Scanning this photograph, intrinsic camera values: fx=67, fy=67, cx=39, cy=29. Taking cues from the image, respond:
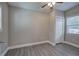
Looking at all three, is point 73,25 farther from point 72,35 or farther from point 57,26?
point 57,26

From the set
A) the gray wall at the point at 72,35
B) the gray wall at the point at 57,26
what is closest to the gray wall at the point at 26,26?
the gray wall at the point at 57,26

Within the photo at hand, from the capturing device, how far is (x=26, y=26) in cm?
431

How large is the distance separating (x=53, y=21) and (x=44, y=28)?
931 mm

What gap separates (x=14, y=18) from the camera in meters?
3.85

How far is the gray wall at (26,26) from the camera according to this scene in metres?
3.81

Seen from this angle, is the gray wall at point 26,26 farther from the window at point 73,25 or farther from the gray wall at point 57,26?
the window at point 73,25

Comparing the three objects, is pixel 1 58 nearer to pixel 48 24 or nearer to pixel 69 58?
pixel 69 58

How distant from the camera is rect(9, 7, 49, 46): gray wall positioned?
12.5ft

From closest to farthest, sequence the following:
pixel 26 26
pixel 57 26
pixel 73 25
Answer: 1. pixel 26 26
2. pixel 73 25
3. pixel 57 26

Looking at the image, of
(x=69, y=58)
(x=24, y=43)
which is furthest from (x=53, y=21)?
(x=69, y=58)

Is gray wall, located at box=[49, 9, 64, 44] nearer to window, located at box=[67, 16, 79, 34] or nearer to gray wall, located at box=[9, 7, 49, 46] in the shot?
window, located at box=[67, 16, 79, 34]

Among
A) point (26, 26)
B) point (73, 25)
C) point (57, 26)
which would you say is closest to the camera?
point (26, 26)

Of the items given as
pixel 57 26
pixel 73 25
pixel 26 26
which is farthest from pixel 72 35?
pixel 26 26

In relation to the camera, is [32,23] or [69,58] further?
[32,23]
